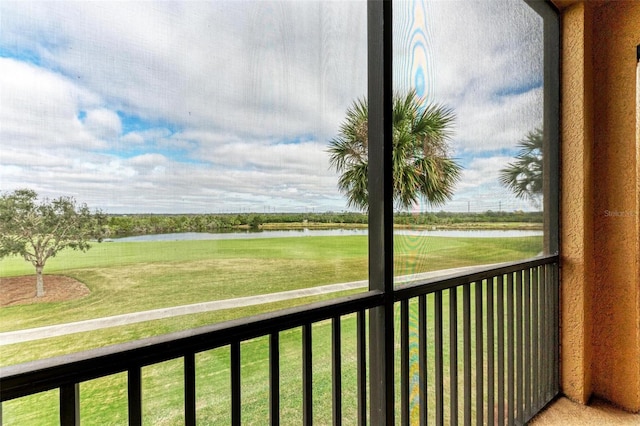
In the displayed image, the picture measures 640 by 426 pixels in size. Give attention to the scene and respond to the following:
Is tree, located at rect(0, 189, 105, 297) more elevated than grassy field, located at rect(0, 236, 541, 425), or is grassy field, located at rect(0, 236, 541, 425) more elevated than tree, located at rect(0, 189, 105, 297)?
tree, located at rect(0, 189, 105, 297)

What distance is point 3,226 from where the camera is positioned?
2.24 feet

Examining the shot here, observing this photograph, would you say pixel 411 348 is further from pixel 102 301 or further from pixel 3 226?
pixel 3 226

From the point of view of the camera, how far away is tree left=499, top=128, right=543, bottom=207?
6.64 feet

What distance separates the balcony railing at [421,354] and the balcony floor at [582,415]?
2.3 inches

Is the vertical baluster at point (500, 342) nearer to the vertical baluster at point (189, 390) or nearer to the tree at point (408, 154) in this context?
the tree at point (408, 154)

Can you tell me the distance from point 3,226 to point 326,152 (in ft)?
2.94

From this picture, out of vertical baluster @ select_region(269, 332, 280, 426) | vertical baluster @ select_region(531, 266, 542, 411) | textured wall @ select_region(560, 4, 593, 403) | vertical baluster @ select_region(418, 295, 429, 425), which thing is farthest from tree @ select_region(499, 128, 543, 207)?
vertical baluster @ select_region(269, 332, 280, 426)

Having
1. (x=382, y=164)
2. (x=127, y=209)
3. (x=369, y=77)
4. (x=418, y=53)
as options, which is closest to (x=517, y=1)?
(x=418, y=53)

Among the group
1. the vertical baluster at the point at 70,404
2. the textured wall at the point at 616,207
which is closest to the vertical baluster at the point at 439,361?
the vertical baluster at the point at 70,404

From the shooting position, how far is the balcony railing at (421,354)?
2.53 ft

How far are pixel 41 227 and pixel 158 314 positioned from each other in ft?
1.08

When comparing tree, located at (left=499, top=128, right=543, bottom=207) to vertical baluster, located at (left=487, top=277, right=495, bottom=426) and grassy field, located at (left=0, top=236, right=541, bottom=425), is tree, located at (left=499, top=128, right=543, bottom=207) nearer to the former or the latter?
vertical baluster, located at (left=487, top=277, right=495, bottom=426)

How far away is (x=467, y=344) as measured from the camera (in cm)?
169

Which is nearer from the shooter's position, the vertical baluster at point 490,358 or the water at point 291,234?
the water at point 291,234
